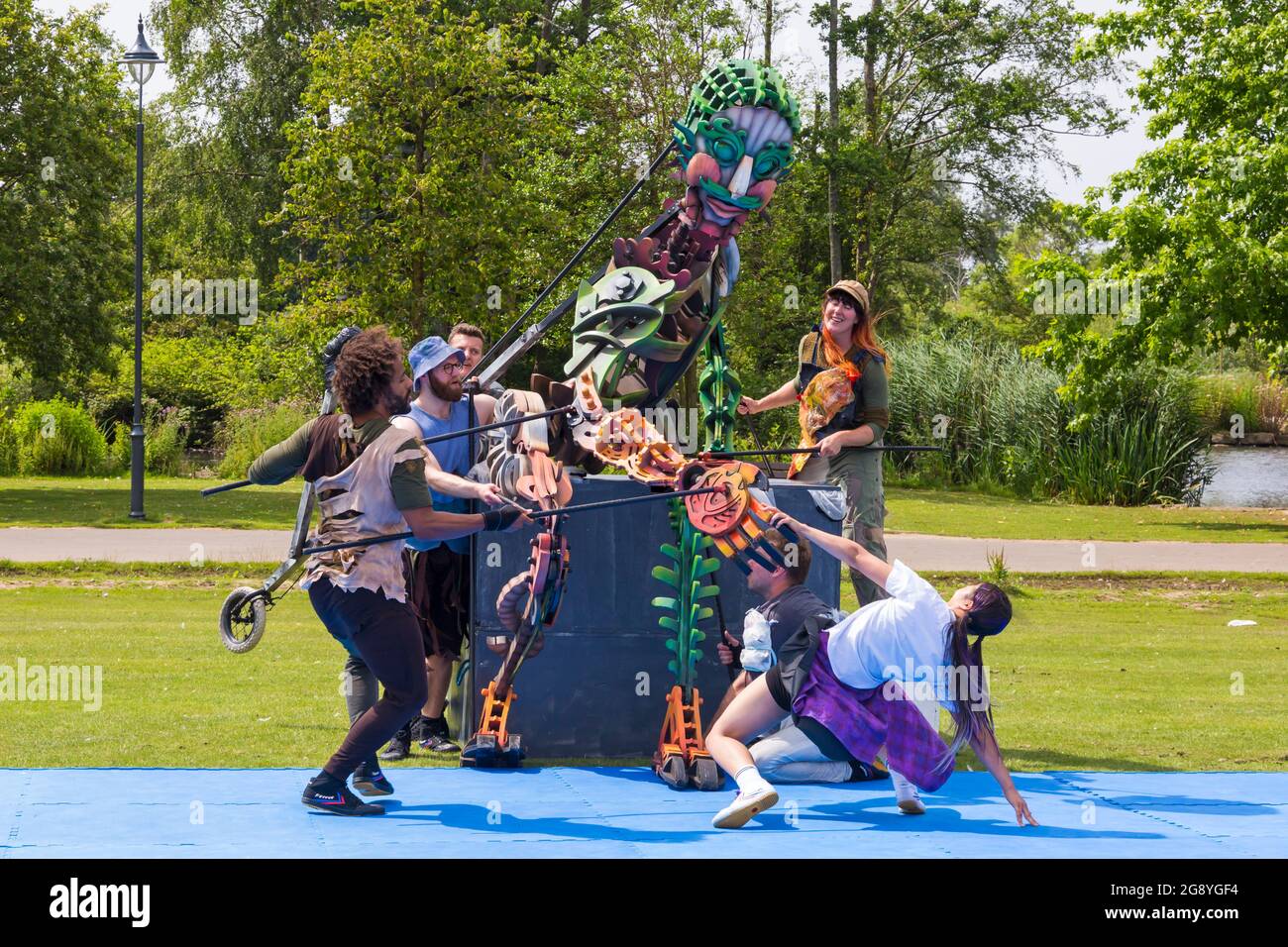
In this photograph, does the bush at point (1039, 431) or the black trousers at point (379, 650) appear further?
the bush at point (1039, 431)

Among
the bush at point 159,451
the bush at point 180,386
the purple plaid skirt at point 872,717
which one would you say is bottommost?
the purple plaid skirt at point 872,717

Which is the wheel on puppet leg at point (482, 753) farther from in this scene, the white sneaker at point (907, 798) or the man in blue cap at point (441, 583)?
the white sneaker at point (907, 798)

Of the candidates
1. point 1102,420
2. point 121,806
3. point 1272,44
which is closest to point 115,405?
point 1102,420

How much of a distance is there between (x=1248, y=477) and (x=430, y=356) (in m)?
28.0

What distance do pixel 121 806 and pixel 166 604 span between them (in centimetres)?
819

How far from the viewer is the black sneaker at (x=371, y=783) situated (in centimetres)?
646

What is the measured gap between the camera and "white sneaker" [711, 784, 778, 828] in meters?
5.78

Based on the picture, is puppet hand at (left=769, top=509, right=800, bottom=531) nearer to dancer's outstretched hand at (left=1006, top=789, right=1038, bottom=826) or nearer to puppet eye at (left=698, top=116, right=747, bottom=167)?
dancer's outstretched hand at (left=1006, top=789, right=1038, bottom=826)

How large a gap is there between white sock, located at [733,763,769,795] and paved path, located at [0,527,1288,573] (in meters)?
11.0

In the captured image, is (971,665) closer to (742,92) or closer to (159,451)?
(742,92)

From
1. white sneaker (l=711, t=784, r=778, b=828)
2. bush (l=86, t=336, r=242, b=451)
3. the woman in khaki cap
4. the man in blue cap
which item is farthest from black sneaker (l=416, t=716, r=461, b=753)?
bush (l=86, t=336, r=242, b=451)

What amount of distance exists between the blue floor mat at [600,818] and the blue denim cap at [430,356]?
1832mm

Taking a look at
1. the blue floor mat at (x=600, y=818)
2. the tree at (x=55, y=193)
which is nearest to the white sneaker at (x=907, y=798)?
the blue floor mat at (x=600, y=818)

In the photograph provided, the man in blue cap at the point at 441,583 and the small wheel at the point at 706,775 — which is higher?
the man in blue cap at the point at 441,583
